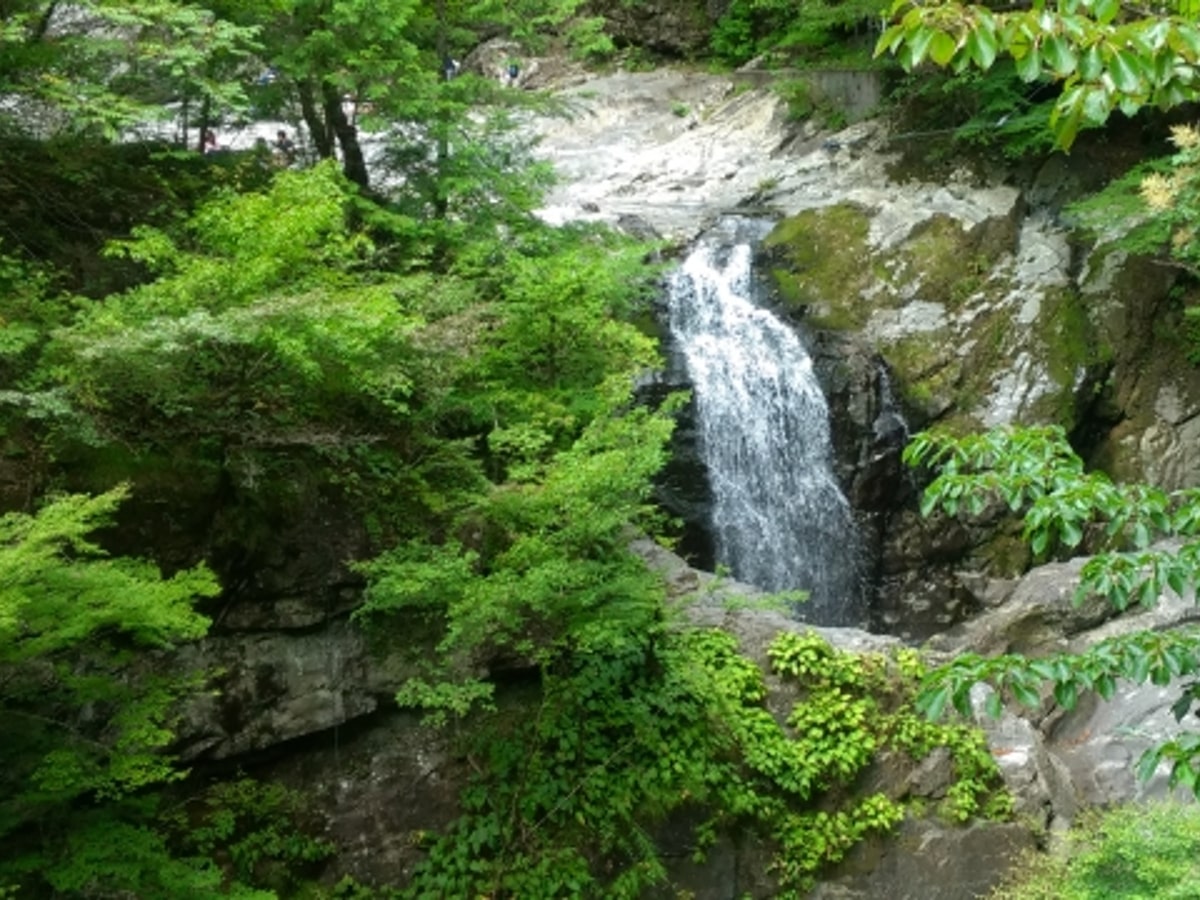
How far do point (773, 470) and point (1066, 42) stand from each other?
1069cm

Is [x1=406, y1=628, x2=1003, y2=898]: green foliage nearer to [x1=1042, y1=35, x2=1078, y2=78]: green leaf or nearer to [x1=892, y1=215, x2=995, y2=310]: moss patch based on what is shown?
[x1=1042, y1=35, x2=1078, y2=78]: green leaf

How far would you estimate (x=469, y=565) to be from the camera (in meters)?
6.73

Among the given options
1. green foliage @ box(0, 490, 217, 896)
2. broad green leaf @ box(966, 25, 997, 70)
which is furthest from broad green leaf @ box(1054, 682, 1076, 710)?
green foliage @ box(0, 490, 217, 896)

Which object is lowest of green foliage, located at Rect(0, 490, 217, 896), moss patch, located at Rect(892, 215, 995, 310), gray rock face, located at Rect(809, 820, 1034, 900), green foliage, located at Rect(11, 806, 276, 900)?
gray rock face, located at Rect(809, 820, 1034, 900)

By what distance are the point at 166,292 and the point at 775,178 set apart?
12837 mm

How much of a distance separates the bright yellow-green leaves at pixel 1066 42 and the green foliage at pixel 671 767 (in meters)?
5.51

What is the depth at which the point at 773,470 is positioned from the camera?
12859 millimetres

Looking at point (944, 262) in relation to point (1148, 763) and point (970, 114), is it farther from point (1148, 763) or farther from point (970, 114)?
point (1148, 763)

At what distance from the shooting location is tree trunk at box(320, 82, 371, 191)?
29.9ft

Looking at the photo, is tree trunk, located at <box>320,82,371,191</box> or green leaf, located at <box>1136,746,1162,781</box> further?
tree trunk, located at <box>320,82,371,191</box>

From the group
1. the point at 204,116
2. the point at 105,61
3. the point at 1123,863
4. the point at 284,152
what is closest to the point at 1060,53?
the point at 1123,863

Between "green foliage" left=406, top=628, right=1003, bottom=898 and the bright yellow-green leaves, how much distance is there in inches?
217

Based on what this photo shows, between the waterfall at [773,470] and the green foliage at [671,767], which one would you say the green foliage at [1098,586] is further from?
the waterfall at [773,470]

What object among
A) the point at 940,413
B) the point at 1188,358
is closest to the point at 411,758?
the point at 940,413
